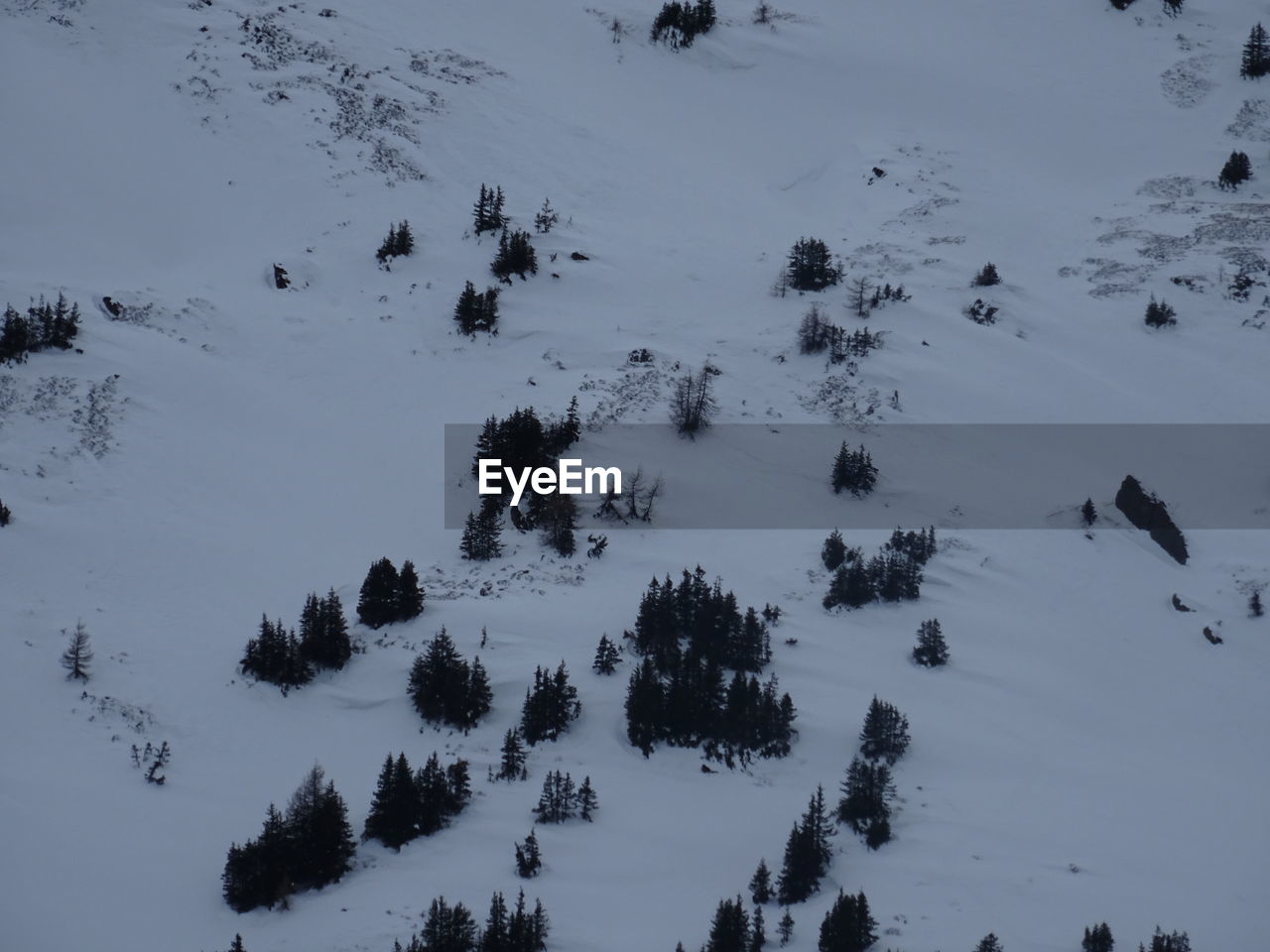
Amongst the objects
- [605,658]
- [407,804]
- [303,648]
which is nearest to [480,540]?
Answer: [605,658]

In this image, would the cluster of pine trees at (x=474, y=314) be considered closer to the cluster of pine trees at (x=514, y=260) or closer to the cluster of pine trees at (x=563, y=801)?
the cluster of pine trees at (x=514, y=260)

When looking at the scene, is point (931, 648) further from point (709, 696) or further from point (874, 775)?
point (709, 696)

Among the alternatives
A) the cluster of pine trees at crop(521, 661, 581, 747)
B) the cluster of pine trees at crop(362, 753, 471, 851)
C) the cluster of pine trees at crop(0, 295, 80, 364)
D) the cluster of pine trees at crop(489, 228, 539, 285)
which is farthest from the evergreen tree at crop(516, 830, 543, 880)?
the cluster of pine trees at crop(489, 228, 539, 285)

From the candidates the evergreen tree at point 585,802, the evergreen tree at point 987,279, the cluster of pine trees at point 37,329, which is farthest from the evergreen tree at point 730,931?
the evergreen tree at point 987,279

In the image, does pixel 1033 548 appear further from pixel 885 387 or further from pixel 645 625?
pixel 645 625

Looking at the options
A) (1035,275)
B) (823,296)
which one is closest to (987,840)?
(823,296)
